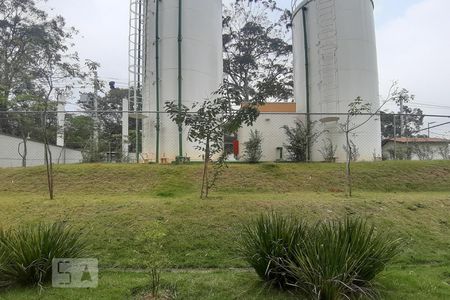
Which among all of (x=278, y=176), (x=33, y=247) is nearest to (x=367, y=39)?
(x=278, y=176)

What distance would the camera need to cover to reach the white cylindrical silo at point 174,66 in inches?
644

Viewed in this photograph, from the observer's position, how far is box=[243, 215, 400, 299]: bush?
4910 mm

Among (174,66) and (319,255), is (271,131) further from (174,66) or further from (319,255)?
(319,255)

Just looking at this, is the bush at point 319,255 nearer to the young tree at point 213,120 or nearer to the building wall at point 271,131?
the young tree at point 213,120

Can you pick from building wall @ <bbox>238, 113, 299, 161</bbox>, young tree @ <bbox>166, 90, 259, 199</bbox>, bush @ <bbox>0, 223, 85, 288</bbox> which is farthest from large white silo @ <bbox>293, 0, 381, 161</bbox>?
bush @ <bbox>0, 223, 85, 288</bbox>

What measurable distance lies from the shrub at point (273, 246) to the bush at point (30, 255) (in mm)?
2659

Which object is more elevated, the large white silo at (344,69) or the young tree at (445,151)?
the large white silo at (344,69)

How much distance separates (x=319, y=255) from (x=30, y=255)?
3859 mm

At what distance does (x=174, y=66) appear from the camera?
54.2 ft

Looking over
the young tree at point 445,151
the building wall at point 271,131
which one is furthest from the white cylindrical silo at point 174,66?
the young tree at point 445,151

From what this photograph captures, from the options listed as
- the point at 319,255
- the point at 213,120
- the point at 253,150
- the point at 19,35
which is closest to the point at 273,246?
the point at 319,255

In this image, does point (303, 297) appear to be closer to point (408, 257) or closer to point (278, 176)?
point (408, 257)

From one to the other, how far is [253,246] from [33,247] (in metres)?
3.07

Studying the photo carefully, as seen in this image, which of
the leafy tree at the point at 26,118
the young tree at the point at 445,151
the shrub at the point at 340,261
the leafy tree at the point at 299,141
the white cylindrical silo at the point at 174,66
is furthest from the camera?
the white cylindrical silo at the point at 174,66
